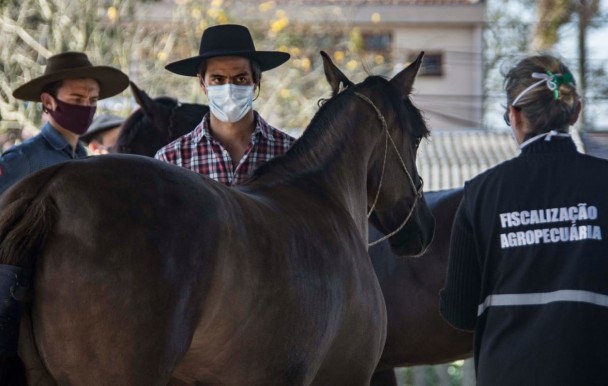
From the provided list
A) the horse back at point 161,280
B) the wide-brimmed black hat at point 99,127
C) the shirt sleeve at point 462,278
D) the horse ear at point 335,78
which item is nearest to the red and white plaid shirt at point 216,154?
the horse ear at point 335,78

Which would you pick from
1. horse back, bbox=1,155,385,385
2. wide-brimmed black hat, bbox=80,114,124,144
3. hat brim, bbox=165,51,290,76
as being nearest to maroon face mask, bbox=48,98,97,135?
hat brim, bbox=165,51,290,76

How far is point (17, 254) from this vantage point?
3027 millimetres

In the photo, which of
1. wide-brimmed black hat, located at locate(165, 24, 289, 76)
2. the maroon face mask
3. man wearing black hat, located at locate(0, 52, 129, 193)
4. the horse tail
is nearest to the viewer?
the horse tail

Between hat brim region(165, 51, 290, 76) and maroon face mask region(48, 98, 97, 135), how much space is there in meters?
0.67

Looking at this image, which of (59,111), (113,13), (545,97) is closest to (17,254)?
(545,97)

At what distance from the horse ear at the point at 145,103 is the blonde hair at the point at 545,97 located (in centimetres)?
358

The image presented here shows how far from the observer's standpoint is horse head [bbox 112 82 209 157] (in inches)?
263

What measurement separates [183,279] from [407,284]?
3718 millimetres

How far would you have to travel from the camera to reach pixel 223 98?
489cm

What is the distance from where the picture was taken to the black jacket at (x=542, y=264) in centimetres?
340

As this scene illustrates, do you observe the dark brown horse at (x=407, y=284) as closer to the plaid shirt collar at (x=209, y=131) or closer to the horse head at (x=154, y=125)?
the horse head at (x=154, y=125)

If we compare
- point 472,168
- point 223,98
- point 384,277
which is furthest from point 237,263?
point 472,168

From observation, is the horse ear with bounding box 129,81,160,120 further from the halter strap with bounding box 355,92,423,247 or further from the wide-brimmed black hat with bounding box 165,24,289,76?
the halter strap with bounding box 355,92,423,247

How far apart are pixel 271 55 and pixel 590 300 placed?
2.34 meters
